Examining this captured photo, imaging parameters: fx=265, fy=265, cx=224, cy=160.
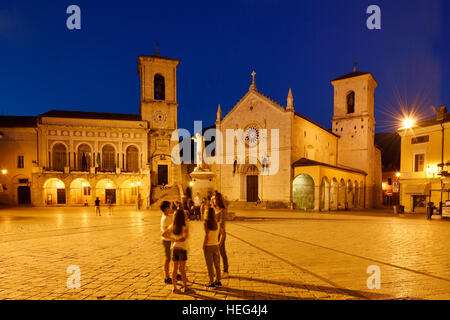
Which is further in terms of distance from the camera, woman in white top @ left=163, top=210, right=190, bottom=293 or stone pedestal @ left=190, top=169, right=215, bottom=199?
stone pedestal @ left=190, top=169, right=215, bottom=199

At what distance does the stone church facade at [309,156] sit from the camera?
28.9 meters

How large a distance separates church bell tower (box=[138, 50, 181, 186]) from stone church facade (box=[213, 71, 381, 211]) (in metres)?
6.68

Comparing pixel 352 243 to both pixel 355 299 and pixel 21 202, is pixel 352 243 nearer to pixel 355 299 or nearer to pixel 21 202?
pixel 355 299

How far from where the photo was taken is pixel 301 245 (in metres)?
9.59

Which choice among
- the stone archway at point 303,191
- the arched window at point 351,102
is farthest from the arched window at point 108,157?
the arched window at point 351,102

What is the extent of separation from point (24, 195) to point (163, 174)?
56.2 ft

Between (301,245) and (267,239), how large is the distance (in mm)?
1579

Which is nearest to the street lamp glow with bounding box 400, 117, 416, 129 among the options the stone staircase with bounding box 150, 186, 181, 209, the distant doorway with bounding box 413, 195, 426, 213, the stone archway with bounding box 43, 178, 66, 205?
the distant doorway with bounding box 413, 195, 426, 213

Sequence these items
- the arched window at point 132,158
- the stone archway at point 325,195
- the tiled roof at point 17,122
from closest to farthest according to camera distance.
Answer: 1. the stone archway at point 325,195
2. the tiled roof at point 17,122
3. the arched window at point 132,158

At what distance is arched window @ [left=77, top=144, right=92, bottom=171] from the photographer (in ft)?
110

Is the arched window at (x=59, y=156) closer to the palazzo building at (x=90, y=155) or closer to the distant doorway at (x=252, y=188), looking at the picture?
the palazzo building at (x=90, y=155)

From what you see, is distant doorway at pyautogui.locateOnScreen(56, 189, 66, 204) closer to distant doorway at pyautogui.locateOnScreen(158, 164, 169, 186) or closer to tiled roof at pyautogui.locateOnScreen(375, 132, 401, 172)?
distant doorway at pyautogui.locateOnScreen(158, 164, 169, 186)

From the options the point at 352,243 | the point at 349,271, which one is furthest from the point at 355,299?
the point at 352,243

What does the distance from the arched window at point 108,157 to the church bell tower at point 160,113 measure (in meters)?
4.59
